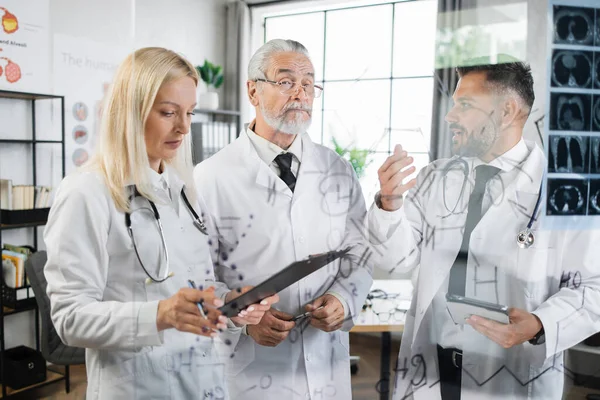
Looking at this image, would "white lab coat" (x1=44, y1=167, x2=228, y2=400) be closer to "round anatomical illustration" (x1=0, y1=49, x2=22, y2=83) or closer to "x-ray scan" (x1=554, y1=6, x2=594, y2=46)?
"round anatomical illustration" (x1=0, y1=49, x2=22, y2=83)

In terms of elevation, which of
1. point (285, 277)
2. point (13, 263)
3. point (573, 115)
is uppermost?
point (573, 115)

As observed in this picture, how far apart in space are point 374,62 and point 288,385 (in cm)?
65

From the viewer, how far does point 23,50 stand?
132 centimetres

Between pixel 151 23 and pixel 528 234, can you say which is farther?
pixel 151 23

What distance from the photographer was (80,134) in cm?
119

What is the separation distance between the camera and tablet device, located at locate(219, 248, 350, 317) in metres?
0.90

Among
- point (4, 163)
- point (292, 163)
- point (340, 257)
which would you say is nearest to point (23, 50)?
point (4, 163)

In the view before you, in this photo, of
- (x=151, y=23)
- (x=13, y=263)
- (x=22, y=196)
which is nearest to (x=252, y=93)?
(x=151, y=23)

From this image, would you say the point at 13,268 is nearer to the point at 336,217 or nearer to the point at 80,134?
the point at 80,134

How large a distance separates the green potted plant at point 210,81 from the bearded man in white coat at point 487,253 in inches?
15.0

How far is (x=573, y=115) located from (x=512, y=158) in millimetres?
119

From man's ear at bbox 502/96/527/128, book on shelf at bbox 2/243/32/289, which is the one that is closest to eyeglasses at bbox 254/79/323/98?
man's ear at bbox 502/96/527/128

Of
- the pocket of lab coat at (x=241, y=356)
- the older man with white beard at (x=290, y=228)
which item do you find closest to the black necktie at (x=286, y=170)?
the older man with white beard at (x=290, y=228)

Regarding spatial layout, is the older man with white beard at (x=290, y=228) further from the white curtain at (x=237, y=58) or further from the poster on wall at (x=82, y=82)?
the poster on wall at (x=82, y=82)
